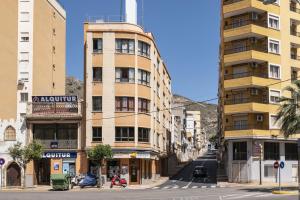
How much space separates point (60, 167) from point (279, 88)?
96.1ft

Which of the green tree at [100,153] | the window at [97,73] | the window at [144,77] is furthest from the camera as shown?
the window at [144,77]

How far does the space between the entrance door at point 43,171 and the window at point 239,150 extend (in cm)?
2319

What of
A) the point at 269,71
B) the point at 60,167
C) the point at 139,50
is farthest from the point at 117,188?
the point at 269,71

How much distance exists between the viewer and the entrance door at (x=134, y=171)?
2484 inches

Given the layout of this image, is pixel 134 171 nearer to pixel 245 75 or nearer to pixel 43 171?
pixel 43 171

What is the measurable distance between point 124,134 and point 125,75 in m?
7.04

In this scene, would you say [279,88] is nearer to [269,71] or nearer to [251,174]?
[269,71]

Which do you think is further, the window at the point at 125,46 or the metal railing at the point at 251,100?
the metal railing at the point at 251,100

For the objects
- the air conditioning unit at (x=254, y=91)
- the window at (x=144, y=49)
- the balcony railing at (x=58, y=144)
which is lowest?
the balcony railing at (x=58, y=144)

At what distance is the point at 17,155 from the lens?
5706 centimetres

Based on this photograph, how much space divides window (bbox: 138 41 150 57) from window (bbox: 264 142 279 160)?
1859 centimetres

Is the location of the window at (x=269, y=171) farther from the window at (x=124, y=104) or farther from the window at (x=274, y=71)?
the window at (x=124, y=104)

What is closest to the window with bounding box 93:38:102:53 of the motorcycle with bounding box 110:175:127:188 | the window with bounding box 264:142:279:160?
the motorcycle with bounding box 110:175:127:188

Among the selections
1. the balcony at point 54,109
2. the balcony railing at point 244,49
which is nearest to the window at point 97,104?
the balcony at point 54,109
